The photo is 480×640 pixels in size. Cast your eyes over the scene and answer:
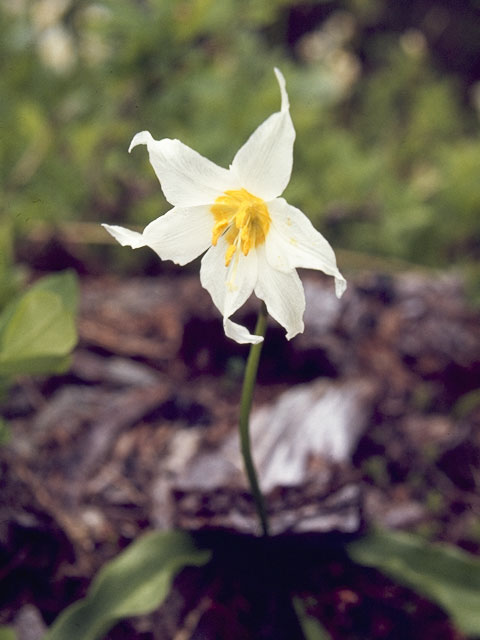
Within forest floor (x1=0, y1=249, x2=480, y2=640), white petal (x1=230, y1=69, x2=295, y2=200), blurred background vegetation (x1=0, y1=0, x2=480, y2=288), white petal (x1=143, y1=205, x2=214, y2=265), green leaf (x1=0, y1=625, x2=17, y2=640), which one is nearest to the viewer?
white petal (x1=230, y1=69, x2=295, y2=200)

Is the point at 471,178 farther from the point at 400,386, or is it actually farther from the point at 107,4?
the point at 107,4

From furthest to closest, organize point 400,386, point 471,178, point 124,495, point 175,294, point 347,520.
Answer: point 471,178 → point 175,294 → point 400,386 → point 124,495 → point 347,520

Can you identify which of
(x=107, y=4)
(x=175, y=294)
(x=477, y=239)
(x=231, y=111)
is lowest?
(x=477, y=239)

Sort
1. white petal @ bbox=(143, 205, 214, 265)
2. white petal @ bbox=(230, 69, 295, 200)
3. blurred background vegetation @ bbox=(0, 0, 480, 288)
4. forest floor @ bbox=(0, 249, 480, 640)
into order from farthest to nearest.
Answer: blurred background vegetation @ bbox=(0, 0, 480, 288), forest floor @ bbox=(0, 249, 480, 640), white petal @ bbox=(143, 205, 214, 265), white petal @ bbox=(230, 69, 295, 200)

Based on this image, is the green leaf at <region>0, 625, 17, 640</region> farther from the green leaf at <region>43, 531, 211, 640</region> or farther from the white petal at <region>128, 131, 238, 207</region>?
the white petal at <region>128, 131, 238, 207</region>

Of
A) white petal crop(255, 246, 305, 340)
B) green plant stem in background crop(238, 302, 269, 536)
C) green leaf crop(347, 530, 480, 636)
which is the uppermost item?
white petal crop(255, 246, 305, 340)

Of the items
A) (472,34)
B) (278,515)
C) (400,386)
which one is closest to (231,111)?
(400,386)

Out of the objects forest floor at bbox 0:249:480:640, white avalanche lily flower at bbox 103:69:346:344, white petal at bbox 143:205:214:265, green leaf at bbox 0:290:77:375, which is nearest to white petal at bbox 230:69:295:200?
white avalanche lily flower at bbox 103:69:346:344

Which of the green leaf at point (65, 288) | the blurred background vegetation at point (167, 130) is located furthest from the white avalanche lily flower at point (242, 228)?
the blurred background vegetation at point (167, 130)
